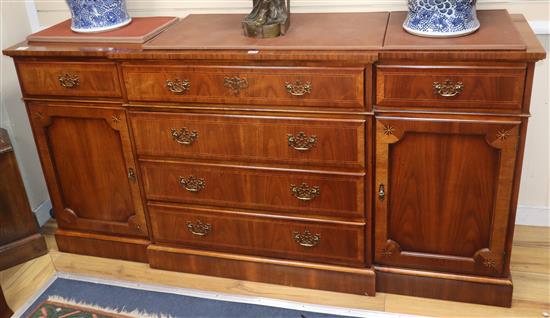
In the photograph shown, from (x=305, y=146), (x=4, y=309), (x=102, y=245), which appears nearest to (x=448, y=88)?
(x=305, y=146)

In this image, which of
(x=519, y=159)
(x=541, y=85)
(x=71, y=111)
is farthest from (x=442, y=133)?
(x=71, y=111)

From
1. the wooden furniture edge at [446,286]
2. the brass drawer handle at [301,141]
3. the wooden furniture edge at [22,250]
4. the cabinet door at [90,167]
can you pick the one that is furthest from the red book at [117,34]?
the wooden furniture edge at [446,286]

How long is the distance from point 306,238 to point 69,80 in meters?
0.94

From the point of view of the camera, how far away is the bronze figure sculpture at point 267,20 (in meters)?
1.82

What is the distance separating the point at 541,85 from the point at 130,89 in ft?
4.61

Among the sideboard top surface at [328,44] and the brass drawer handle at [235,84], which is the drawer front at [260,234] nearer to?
the brass drawer handle at [235,84]

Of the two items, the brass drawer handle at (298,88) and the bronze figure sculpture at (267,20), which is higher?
the bronze figure sculpture at (267,20)

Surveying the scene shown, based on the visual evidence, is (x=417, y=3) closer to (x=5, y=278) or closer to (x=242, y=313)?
(x=242, y=313)

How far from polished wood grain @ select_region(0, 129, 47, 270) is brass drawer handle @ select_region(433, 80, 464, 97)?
1.49 m

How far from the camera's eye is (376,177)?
183cm

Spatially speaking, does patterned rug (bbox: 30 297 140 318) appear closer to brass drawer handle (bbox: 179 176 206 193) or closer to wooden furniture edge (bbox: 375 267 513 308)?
brass drawer handle (bbox: 179 176 206 193)

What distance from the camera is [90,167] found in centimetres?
212

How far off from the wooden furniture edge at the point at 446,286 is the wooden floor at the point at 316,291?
23mm

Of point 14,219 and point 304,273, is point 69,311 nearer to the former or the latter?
point 14,219
